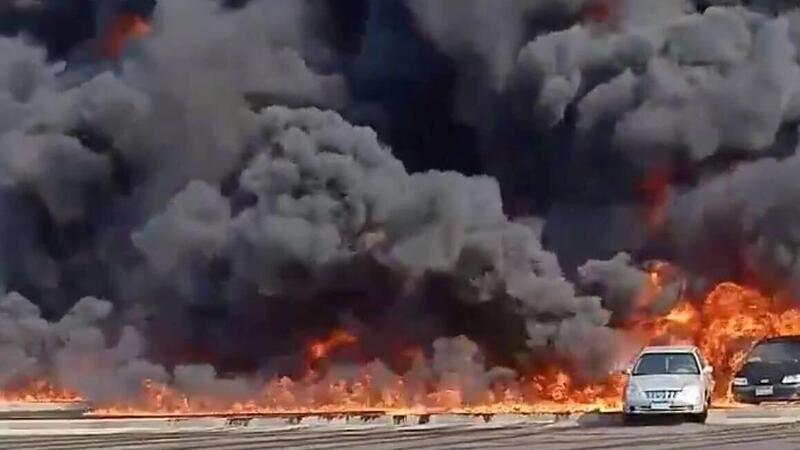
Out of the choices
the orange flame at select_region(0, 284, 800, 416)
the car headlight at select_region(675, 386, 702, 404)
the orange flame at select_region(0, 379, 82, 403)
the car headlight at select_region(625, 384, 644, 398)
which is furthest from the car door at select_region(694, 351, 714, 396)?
the orange flame at select_region(0, 379, 82, 403)

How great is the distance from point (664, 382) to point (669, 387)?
5.5 inches

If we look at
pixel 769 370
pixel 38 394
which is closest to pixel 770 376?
pixel 769 370

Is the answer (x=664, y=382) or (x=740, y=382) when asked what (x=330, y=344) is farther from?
(x=664, y=382)

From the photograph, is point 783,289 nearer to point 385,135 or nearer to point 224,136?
point 385,135

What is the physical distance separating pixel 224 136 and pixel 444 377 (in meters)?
11.3

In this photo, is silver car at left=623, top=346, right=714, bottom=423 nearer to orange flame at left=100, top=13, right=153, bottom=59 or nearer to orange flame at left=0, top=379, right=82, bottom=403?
orange flame at left=0, top=379, right=82, bottom=403

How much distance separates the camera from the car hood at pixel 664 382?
23.5 metres

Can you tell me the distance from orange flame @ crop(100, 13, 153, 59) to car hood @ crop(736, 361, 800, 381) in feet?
81.4

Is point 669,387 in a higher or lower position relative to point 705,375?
lower

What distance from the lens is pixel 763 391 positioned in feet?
87.2

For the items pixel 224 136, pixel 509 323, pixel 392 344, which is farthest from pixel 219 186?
pixel 509 323

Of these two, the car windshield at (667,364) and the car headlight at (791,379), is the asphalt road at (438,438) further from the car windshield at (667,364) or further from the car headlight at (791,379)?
the car headlight at (791,379)

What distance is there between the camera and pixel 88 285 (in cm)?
4062

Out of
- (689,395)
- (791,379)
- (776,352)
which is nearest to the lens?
(689,395)
